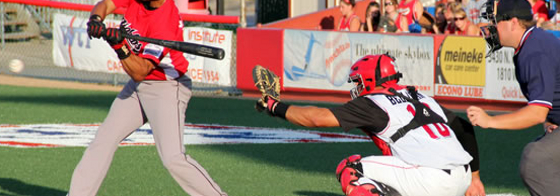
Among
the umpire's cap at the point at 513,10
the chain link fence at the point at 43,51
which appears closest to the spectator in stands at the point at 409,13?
the chain link fence at the point at 43,51

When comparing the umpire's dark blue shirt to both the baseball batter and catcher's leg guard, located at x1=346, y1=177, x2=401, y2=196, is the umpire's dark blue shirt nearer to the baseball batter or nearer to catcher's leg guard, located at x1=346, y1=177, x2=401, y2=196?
catcher's leg guard, located at x1=346, y1=177, x2=401, y2=196

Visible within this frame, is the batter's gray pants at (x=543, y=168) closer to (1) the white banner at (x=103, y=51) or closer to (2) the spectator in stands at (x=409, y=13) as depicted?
(2) the spectator in stands at (x=409, y=13)

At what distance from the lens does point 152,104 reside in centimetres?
691

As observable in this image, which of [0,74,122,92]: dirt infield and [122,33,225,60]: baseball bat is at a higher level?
[122,33,225,60]: baseball bat

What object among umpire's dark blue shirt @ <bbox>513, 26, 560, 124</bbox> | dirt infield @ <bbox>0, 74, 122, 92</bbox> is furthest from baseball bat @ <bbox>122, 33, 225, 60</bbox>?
dirt infield @ <bbox>0, 74, 122, 92</bbox>

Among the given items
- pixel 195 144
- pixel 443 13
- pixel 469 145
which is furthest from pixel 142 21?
pixel 443 13

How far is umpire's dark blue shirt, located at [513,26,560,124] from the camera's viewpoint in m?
6.05

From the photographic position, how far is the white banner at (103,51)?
16500mm

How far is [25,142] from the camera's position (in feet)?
37.4

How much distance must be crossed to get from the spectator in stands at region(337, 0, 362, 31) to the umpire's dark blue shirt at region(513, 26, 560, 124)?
1024cm

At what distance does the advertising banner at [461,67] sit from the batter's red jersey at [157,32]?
27.1 feet

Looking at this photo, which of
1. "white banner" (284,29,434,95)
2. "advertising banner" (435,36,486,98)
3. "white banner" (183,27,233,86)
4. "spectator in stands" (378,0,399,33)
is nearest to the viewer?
"advertising banner" (435,36,486,98)

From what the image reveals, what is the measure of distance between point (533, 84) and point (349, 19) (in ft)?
35.3

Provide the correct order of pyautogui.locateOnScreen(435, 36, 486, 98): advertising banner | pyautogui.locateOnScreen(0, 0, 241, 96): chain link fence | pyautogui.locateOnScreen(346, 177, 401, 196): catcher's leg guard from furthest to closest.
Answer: pyautogui.locateOnScreen(0, 0, 241, 96): chain link fence < pyautogui.locateOnScreen(435, 36, 486, 98): advertising banner < pyautogui.locateOnScreen(346, 177, 401, 196): catcher's leg guard
